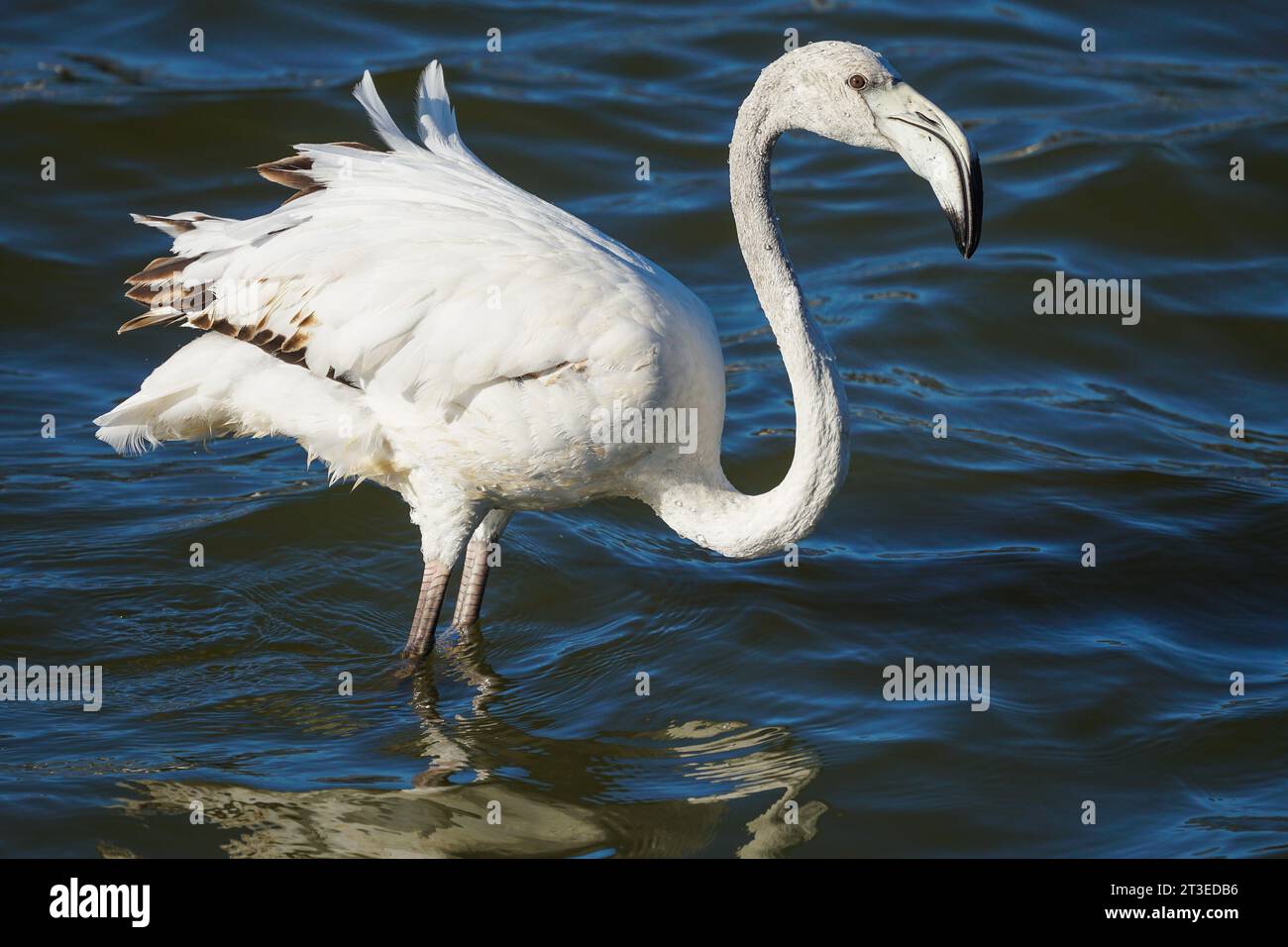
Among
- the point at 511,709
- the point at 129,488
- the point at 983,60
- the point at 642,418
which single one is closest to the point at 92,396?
the point at 129,488

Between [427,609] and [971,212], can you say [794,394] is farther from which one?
[427,609]

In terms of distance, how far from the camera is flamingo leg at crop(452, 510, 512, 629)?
7.04 metres

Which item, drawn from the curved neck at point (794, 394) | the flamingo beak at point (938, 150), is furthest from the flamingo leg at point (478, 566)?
the flamingo beak at point (938, 150)

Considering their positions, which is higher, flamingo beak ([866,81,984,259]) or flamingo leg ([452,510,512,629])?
flamingo beak ([866,81,984,259])

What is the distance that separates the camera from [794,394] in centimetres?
610

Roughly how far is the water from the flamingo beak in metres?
2.23

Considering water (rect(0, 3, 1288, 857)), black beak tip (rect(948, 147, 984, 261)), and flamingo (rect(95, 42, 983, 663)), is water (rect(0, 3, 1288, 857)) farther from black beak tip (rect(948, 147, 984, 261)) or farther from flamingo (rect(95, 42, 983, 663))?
black beak tip (rect(948, 147, 984, 261))

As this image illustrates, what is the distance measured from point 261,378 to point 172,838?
6.09 feet

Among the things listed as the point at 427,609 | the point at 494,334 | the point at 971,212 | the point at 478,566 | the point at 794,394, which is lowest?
the point at 427,609

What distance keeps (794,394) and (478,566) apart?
72.6 inches

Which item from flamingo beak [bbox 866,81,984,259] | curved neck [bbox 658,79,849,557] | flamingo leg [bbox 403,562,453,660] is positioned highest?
flamingo beak [bbox 866,81,984,259]

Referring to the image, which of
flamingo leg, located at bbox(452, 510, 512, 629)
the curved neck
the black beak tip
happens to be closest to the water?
flamingo leg, located at bbox(452, 510, 512, 629)

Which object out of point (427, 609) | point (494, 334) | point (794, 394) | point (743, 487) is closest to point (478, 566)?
point (427, 609)

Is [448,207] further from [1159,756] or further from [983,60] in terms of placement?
[983,60]
